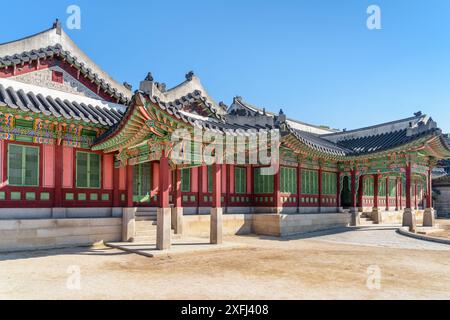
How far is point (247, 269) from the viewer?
31.9 ft

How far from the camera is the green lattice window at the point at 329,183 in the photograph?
76.2 ft

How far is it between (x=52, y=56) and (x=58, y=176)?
5593 millimetres

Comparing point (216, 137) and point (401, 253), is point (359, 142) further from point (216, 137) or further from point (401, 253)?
point (216, 137)

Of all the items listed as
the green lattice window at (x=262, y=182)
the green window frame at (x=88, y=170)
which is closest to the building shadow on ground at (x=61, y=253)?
the green window frame at (x=88, y=170)

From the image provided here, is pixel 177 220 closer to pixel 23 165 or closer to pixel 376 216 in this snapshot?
pixel 23 165

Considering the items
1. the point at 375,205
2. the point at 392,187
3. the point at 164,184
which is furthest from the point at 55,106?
the point at 392,187

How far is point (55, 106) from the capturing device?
43.8ft

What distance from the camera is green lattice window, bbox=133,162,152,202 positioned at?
1655cm

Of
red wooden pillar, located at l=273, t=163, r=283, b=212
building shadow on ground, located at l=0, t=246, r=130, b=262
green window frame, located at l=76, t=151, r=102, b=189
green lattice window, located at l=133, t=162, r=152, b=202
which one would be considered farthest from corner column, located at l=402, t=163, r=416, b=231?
green window frame, located at l=76, t=151, r=102, b=189

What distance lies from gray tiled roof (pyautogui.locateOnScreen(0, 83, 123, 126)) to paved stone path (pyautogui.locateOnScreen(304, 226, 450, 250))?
11305 mm

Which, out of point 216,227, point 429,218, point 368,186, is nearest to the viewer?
point 216,227

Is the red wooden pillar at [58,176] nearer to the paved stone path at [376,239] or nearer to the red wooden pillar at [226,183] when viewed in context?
the red wooden pillar at [226,183]

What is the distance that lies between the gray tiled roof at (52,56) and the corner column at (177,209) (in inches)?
185
